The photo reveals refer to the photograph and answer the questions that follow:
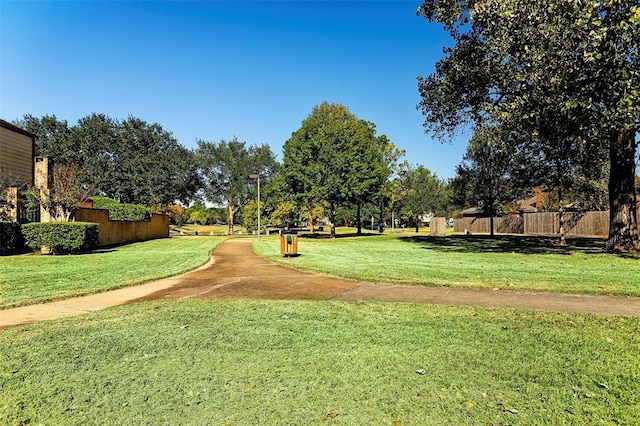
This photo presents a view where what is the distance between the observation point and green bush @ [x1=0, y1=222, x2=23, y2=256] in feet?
44.9

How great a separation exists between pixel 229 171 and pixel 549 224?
116 feet

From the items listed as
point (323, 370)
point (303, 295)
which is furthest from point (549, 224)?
point (323, 370)

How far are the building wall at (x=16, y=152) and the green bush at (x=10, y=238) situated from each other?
8157mm

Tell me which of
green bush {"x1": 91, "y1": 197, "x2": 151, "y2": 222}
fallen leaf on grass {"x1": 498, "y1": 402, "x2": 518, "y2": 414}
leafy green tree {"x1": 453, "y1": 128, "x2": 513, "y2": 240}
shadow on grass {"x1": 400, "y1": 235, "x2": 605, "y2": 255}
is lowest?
shadow on grass {"x1": 400, "y1": 235, "x2": 605, "y2": 255}

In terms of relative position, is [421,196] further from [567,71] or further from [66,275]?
[66,275]

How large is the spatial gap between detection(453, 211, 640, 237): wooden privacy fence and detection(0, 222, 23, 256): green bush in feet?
114

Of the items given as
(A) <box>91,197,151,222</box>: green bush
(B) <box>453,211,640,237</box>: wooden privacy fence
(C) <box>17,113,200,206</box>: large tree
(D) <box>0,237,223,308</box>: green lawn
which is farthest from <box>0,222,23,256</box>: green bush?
(B) <box>453,211,640,237</box>: wooden privacy fence

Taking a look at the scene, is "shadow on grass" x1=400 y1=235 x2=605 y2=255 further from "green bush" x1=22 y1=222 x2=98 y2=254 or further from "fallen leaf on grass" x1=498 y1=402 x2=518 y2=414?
"green bush" x1=22 y1=222 x2=98 y2=254

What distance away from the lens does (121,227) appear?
22.5 meters

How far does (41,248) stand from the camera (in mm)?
14609

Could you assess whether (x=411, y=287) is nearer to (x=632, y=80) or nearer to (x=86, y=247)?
(x=632, y=80)

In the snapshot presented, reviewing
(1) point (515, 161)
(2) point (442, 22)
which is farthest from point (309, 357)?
(1) point (515, 161)

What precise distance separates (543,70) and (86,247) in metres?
18.2

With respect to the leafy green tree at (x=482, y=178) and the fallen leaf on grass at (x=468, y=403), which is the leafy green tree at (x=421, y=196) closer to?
the leafy green tree at (x=482, y=178)
